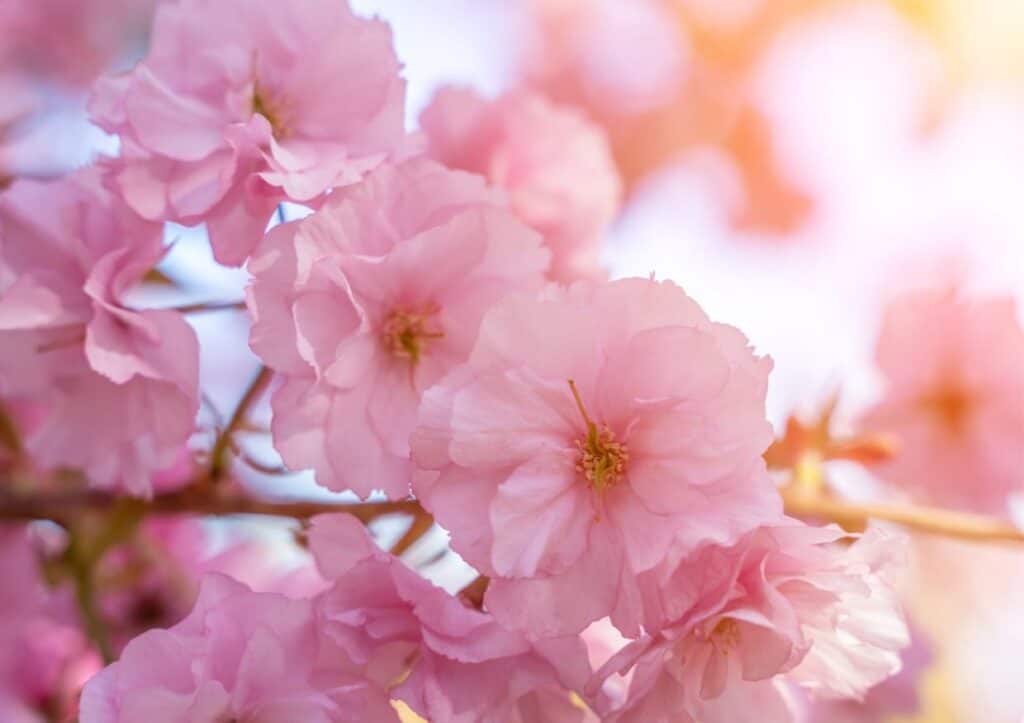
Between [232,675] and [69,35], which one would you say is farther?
[69,35]

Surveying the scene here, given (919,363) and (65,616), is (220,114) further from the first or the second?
(65,616)

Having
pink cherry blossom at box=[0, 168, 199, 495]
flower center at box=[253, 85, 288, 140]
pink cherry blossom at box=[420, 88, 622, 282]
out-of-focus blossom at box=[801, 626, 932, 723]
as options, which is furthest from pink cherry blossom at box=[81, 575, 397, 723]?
out-of-focus blossom at box=[801, 626, 932, 723]

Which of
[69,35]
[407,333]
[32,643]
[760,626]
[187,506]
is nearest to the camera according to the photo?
[760,626]

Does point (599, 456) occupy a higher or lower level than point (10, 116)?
higher

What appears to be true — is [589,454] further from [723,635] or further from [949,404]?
[949,404]

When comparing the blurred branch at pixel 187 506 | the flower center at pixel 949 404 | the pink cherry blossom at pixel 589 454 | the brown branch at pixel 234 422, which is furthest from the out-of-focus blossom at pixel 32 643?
Result: the flower center at pixel 949 404

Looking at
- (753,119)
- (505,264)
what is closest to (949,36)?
(753,119)

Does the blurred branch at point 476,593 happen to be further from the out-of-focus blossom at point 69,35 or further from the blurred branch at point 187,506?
the out-of-focus blossom at point 69,35

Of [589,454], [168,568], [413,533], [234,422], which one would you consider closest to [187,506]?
[234,422]
